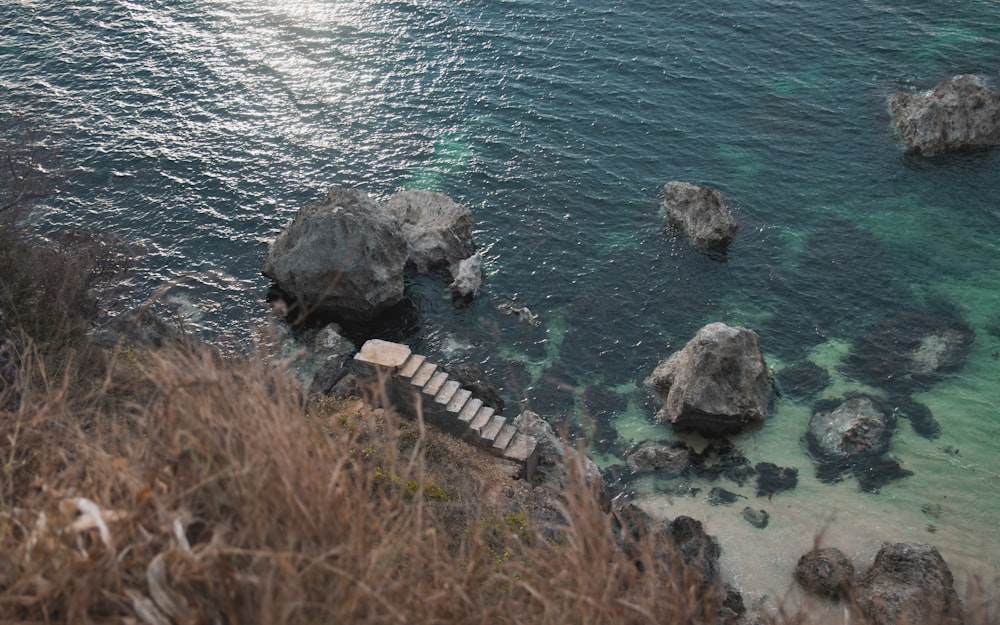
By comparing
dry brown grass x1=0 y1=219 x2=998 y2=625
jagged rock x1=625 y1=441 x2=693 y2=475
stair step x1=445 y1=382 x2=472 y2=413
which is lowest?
jagged rock x1=625 y1=441 x2=693 y2=475

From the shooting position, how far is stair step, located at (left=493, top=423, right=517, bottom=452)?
1164 inches

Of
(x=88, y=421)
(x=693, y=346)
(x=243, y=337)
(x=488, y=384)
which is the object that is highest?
(x=88, y=421)

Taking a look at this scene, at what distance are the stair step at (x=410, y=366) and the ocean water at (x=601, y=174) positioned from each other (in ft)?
19.6

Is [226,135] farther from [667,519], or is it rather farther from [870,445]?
[870,445]

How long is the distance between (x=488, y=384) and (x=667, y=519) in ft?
29.3

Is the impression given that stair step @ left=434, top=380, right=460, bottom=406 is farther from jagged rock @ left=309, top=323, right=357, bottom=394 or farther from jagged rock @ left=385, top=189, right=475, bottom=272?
jagged rock @ left=385, top=189, right=475, bottom=272

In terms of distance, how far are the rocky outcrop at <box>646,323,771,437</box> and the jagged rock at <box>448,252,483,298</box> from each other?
11.0 m

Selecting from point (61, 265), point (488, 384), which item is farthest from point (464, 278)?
point (61, 265)

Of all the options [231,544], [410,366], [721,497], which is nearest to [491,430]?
[410,366]

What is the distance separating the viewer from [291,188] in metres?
46.1

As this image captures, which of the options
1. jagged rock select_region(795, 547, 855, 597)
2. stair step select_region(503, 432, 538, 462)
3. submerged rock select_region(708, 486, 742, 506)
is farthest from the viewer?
submerged rock select_region(708, 486, 742, 506)

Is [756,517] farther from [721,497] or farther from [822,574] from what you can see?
[822,574]

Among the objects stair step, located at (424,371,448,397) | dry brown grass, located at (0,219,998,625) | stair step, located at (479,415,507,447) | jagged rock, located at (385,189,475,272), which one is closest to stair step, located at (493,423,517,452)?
stair step, located at (479,415,507,447)

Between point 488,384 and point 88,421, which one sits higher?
point 88,421
